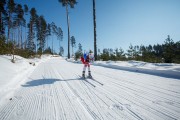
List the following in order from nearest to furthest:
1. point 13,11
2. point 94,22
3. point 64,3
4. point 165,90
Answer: point 165,90
point 94,22
point 64,3
point 13,11

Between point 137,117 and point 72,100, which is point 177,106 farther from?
point 72,100

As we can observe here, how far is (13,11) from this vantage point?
38375 mm

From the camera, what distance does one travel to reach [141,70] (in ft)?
30.2

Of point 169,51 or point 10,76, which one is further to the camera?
point 169,51

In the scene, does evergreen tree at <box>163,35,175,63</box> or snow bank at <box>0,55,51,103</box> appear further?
evergreen tree at <box>163,35,175,63</box>

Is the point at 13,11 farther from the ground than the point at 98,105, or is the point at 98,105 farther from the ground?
the point at 13,11

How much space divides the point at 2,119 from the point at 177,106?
4.46 meters

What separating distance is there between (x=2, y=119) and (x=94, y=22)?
18.8 meters

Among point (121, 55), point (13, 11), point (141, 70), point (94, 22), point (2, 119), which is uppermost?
point (13, 11)

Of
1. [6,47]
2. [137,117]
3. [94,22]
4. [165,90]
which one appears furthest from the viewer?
[94,22]

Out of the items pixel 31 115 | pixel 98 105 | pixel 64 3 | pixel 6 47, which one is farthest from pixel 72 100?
pixel 64 3

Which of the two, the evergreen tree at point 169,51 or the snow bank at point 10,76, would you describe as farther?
the evergreen tree at point 169,51

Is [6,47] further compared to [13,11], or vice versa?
[13,11]

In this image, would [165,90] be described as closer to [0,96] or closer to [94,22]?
[0,96]
